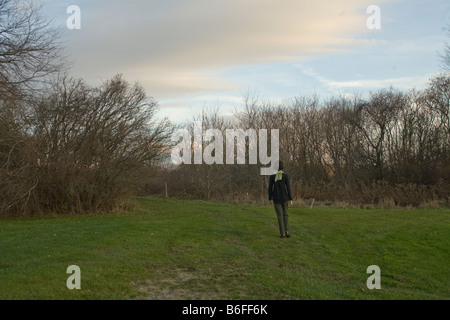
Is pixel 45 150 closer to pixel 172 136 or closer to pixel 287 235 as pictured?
pixel 172 136

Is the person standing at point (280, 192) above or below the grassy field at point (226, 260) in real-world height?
above

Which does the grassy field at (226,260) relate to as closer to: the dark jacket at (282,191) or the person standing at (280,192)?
the person standing at (280,192)

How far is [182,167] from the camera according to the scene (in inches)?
1547

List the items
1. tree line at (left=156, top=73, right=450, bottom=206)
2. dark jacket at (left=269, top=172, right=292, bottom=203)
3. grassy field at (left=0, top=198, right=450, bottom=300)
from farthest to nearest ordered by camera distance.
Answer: tree line at (left=156, top=73, right=450, bottom=206), dark jacket at (left=269, top=172, right=292, bottom=203), grassy field at (left=0, top=198, right=450, bottom=300)

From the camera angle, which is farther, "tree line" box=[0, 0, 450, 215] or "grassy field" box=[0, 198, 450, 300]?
"tree line" box=[0, 0, 450, 215]

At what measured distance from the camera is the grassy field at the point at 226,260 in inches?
252

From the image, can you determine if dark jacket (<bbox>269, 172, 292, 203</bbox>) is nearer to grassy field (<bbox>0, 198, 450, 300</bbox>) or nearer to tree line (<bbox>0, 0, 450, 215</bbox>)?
grassy field (<bbox>0, 198, 450, 300</bbox>)

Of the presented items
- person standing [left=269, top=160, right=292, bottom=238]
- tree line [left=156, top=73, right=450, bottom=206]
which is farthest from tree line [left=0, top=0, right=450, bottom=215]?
person standing [left=269, top=160, right=292, bottom=238]

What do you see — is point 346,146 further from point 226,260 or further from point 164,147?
point 226,260

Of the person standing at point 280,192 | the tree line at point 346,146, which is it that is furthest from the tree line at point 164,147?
the person standing at point 280,192

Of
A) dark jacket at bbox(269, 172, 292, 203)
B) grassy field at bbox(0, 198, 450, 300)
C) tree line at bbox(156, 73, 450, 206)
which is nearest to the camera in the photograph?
grassy field at bbox(0, 198, 450, 300)

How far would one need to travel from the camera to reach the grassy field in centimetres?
641

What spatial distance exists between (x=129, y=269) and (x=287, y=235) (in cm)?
544

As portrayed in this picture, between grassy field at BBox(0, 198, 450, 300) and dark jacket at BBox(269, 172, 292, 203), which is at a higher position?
dark jacket at BBox(269, 172, 292, 203)
